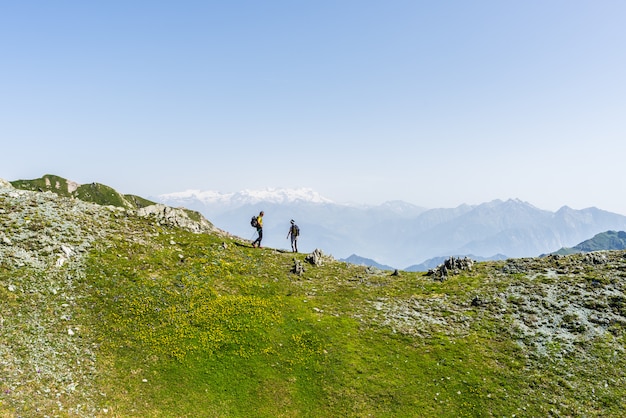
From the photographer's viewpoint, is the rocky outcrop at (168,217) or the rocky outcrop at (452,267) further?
the rocky outcrop at (168,217)

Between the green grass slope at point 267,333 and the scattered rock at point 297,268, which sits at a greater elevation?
the scattered rock at point 297,268

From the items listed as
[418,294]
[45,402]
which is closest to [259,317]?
[45,402]

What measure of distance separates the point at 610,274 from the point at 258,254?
38826 millimetres

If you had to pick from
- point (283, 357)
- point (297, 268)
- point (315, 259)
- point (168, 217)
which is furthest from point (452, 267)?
point (168, 217)

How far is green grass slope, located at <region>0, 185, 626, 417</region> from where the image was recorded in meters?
22.2

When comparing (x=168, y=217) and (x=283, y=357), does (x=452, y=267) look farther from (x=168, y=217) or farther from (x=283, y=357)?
(x=168, y=217)

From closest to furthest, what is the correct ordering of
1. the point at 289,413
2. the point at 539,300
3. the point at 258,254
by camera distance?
1. the point at 289,413
2. the point at 539,300
3. the point at 258,254

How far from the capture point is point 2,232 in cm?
3034

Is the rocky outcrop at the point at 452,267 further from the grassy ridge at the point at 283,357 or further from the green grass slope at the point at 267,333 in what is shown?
the grassy ridge at the point at 283,357

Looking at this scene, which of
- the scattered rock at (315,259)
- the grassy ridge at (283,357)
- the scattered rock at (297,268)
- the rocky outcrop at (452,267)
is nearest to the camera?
the grassy ridge at (283,357)

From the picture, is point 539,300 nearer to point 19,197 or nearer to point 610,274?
point 610,274

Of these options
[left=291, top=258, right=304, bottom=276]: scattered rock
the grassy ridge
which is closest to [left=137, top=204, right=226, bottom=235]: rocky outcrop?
the grassy ridge

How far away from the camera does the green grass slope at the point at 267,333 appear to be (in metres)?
22.2

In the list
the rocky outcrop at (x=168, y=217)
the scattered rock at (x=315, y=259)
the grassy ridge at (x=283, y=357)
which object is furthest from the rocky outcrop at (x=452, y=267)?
the rocky outcrop at (x=168, y=217)
